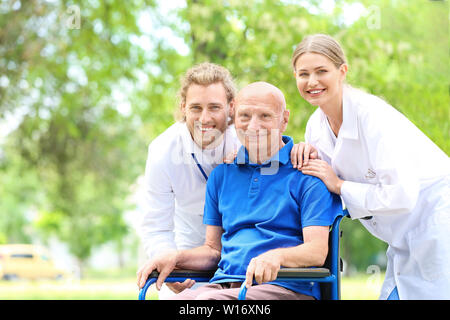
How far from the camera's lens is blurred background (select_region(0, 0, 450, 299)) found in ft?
21.1

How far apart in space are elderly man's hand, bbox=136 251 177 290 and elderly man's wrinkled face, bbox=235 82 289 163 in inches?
24.0

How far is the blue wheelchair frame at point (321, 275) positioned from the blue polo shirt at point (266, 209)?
6cm

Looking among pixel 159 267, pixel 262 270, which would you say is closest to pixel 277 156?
pixel 262 270

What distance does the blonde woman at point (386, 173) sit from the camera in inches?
92.0

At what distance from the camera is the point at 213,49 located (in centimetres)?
676

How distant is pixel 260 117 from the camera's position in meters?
2.45

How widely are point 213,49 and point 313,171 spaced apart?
181 inches

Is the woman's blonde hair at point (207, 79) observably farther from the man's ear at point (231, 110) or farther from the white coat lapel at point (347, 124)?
the white coat lapel at point (347, 124)

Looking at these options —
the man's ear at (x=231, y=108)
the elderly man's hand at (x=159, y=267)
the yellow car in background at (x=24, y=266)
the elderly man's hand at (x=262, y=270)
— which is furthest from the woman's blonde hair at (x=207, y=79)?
the yellow car in background at (x=24, y=266)

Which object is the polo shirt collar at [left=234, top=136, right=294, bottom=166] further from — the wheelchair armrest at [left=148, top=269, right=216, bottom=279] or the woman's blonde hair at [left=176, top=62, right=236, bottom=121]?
the wheelchair armrest at [left=148, top=269, right=216, bottom=279]

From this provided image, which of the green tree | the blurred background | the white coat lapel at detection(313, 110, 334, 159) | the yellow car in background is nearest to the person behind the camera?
the white coat lapel at detection(313, 110, 334, 159)

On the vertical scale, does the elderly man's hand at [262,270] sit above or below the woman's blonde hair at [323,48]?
below

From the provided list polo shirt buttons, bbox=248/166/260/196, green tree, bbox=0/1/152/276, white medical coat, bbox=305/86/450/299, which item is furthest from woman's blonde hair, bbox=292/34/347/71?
green tree, bbox=0/1/152/276
